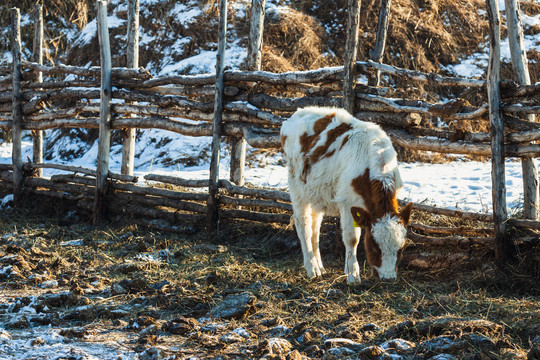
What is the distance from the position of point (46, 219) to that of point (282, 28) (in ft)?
25.2

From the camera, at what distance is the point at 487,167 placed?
1124 centimetres

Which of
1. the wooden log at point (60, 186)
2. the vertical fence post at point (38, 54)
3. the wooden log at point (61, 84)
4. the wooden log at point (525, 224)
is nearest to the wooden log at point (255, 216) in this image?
the wooden log at point (60, 186)

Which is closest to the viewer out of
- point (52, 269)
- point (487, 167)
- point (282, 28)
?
point (52, 269)

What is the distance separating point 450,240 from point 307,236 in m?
1.52

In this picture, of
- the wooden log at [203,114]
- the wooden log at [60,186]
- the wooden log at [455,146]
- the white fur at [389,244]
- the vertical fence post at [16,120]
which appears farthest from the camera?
the vertical fence post at [16,120]

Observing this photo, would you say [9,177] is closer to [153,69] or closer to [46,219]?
[46,219]

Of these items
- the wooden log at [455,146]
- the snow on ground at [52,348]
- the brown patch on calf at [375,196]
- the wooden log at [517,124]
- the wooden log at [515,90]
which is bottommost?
the snow on ground at [52,348]

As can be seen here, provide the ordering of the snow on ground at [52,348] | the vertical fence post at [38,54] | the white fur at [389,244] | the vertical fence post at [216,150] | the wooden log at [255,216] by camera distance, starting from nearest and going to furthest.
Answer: the snow on ground at [52,348], the white fur at [389,244], the wooden log at [255,216], the vertical fence post at [216,150], the vertical fence post at [38,54]

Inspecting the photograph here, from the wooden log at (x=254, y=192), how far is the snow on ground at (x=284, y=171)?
124 centimetres

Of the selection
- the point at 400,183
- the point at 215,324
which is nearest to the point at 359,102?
the point at 400,183

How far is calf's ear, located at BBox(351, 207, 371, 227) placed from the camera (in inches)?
195

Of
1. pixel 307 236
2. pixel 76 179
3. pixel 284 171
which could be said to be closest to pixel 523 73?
pixel 307 236

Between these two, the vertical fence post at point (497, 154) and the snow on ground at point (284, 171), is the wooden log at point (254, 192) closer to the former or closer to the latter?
the snow on ground at point (284, 171)

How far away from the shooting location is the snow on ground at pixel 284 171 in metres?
8.38
